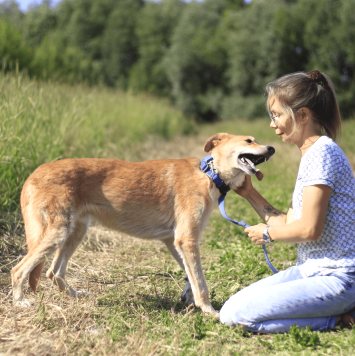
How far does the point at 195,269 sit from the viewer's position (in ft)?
11.0

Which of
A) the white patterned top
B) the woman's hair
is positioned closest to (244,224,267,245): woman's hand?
the white patterned top

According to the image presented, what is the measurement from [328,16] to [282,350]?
2013cm

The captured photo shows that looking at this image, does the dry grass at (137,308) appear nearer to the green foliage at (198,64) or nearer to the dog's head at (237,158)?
the dog's head at (237,158)

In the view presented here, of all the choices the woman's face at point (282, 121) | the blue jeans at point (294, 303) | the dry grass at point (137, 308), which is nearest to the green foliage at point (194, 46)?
the dry grass at point (137, 308)

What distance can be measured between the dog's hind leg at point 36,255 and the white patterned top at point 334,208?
2021 millimetres

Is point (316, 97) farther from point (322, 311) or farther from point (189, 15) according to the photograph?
point (189, 15)

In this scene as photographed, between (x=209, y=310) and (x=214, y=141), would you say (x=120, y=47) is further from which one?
(x=209, y=310)

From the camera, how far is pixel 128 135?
417 inches

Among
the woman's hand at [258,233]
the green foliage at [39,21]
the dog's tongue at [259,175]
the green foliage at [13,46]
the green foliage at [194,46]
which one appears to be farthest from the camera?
the green foliage at [39,21]

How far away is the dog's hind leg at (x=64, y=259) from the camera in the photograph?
3.53 m

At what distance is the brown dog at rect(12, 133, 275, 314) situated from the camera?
3.21 metres

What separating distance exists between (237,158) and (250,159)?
0.48ft

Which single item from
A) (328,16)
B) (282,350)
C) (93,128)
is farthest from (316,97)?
(328,16)

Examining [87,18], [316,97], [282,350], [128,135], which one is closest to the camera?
[282,350]
